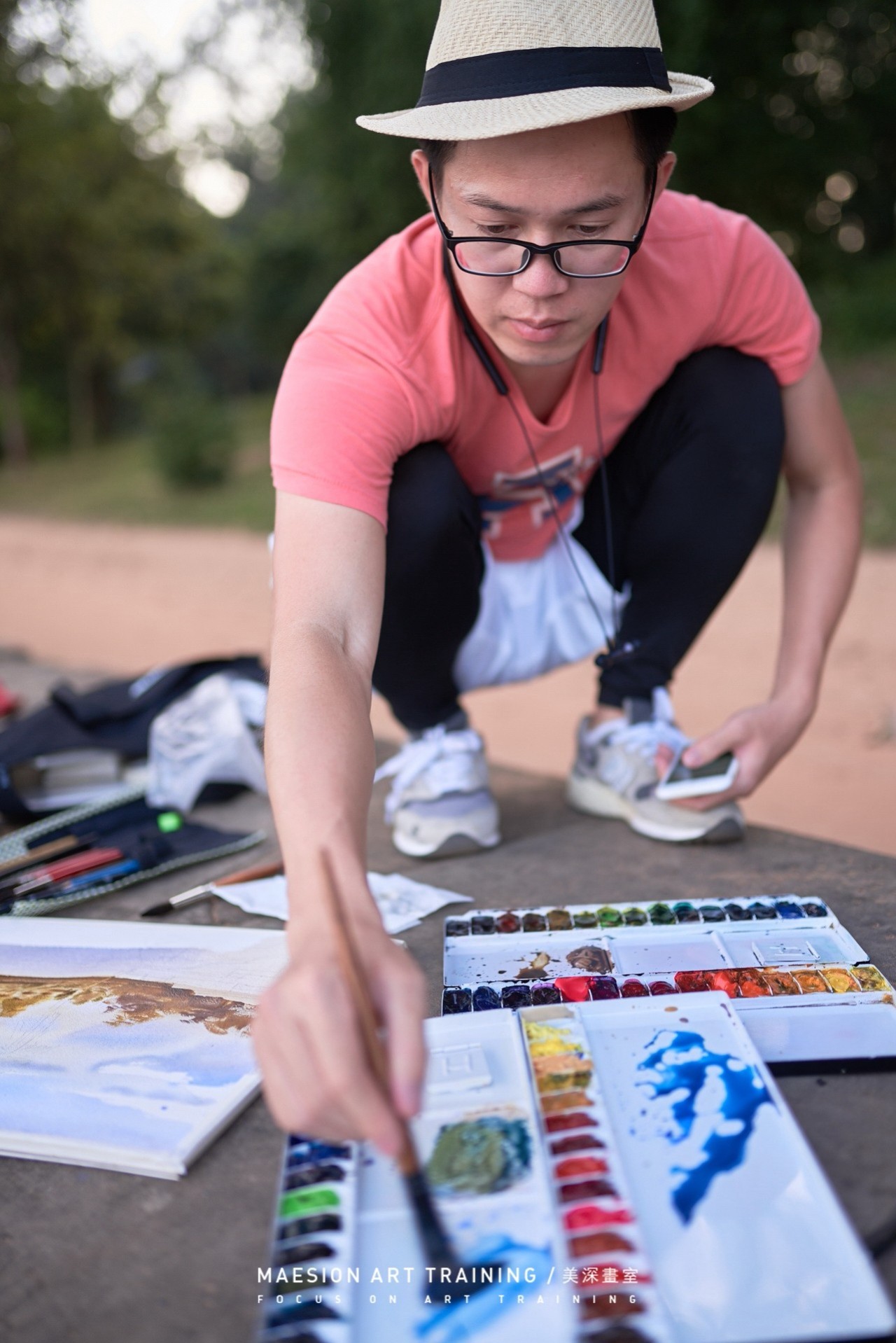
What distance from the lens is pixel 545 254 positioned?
4.58 feet

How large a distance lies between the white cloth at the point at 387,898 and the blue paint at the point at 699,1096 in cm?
53

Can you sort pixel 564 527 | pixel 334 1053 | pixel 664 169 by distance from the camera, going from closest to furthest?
pixel 334 1053, pixel 664 169, pixel 564 527

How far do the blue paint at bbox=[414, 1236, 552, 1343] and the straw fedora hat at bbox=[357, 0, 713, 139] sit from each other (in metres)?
1.14

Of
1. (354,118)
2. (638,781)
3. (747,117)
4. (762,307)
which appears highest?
(747,117)

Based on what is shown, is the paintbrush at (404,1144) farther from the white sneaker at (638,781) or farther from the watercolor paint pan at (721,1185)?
the white sneaker at (638,781)

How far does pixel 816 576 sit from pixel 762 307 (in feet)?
1.45

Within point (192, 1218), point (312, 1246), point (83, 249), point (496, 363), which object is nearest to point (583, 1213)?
point (312, 1246)

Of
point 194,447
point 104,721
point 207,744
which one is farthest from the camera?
point 194,447

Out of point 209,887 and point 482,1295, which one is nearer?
point 482,1295

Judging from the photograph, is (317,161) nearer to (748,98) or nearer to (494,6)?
(748,98)

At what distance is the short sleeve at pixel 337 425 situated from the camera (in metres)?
1.51

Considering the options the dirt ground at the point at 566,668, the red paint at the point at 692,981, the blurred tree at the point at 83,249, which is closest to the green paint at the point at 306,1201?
the red paint at the point at 692,981

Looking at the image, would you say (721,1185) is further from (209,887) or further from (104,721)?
(104,721)

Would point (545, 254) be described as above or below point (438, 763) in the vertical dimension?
above
